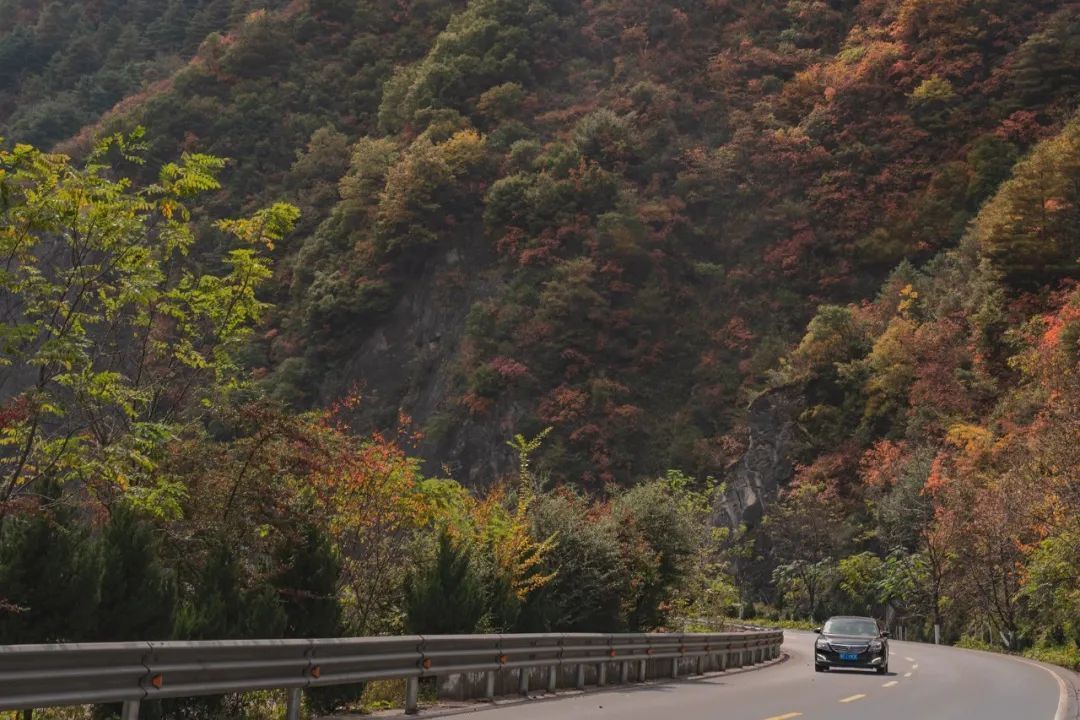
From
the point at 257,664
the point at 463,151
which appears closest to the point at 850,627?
the point at 257,664

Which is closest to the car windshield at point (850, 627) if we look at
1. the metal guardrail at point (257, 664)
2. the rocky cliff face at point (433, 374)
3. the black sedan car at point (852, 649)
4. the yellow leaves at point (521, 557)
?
the black sedan car at point (852, 649)

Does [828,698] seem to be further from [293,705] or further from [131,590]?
[131,590]

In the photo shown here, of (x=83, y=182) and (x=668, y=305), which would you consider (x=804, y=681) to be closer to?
(x=83, y=182)

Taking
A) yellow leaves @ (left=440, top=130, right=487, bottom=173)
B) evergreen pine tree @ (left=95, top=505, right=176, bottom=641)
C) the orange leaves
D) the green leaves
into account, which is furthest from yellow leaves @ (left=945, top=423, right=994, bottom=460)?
evergreen pine tree @ (left=95, top=505, right=176, bottom=641)

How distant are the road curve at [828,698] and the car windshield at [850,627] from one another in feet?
3.12

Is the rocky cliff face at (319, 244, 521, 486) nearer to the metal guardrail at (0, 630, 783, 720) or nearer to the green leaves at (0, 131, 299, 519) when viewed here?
the metal guardrail at (0, 630, 783, 720)

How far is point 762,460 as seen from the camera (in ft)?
207

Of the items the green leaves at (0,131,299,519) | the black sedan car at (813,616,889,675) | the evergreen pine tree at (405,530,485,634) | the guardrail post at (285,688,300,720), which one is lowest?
the black sedan car at (813,616,889,675)

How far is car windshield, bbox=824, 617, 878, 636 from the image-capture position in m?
26.8

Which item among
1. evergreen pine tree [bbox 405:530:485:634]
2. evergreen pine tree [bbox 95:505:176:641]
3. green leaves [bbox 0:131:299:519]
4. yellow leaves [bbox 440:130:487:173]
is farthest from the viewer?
yellow leaves [bbox 440:130:487:173]

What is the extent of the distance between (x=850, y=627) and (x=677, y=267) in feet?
155

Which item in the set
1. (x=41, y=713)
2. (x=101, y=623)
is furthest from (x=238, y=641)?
(x=41, y=713)

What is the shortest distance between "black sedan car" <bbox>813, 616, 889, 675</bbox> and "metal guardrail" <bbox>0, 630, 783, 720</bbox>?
932 cm

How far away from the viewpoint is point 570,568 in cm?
2200
